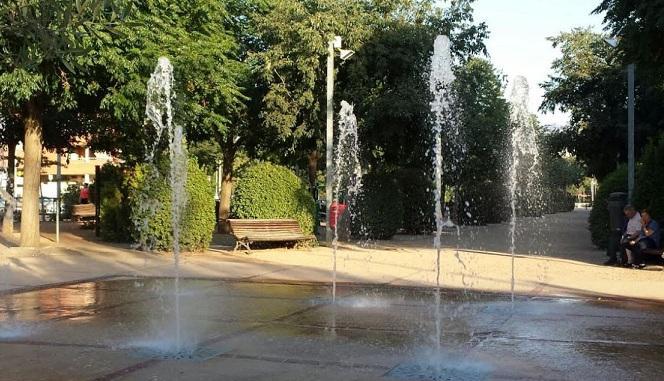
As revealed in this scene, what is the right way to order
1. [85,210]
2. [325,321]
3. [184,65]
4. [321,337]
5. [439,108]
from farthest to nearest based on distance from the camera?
[85,210], [184,65], [439,108], [325,321], [321,337]

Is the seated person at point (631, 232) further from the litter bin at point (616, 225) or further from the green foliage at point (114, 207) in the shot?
the green foliage at point (114, 207)

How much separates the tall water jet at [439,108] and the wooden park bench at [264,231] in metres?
3.54

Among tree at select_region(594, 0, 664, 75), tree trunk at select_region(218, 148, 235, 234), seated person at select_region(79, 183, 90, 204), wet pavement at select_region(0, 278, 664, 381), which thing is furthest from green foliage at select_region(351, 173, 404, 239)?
seated person at select_region(79, 183, 90, 204)

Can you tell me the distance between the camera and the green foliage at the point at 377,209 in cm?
2338

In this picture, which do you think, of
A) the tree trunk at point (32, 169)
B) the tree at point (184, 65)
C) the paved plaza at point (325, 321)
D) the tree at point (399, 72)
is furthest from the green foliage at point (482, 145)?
the tree trunk at point (32, 169)

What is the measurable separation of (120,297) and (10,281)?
119 inches

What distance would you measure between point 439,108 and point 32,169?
10372 millimetres

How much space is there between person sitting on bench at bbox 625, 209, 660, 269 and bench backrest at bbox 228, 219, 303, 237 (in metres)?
7.99

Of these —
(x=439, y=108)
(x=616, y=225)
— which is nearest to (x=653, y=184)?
(x=616, y=225)

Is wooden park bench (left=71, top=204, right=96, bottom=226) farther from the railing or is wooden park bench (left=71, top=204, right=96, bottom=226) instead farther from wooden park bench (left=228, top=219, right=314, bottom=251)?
wooden park bench (left=228, top=219, right=314, bottom=251)

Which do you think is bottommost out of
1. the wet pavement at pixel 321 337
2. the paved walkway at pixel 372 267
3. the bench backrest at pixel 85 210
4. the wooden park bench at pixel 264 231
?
the wet pavement at pixel 321 337

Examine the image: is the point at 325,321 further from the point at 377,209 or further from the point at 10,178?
the point at 10,178

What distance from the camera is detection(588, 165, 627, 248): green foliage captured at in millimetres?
18984

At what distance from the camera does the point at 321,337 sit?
7254 millimetres
